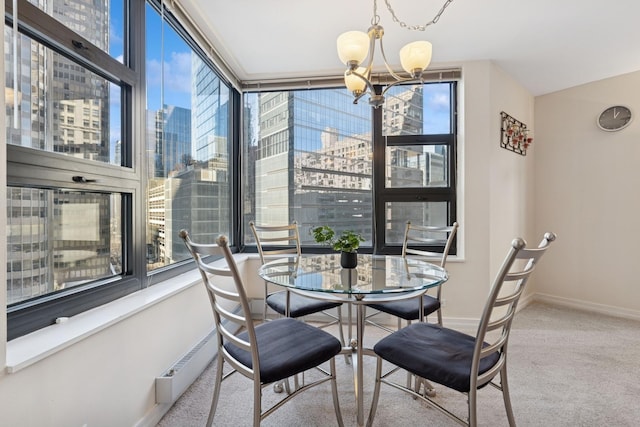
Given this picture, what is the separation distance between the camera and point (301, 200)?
3143 millimetres

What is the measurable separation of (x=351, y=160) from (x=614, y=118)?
8.60ft

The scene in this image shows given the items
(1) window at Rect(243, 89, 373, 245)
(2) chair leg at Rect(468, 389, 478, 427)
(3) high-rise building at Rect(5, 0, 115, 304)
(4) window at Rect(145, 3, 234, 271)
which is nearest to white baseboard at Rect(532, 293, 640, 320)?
(1) window at Rect(243, 89, 373, 245)

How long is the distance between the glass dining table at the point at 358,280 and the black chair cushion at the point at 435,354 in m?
0.19

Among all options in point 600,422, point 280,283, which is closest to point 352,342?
point 280,283

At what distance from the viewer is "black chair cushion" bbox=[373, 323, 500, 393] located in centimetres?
119

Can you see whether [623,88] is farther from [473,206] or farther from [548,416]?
[548,416]

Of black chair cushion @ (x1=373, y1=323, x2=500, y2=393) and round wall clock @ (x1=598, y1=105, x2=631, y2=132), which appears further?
round wall clock @ (x1=598, y1=105, x2=631, y2=132)

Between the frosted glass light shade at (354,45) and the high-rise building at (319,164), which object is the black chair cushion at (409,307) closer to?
the high-rise building at (319,164)

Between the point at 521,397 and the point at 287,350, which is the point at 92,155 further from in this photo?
the point at 521,397

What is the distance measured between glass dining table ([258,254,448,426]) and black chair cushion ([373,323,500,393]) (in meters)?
0.19

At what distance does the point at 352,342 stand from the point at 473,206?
163cm

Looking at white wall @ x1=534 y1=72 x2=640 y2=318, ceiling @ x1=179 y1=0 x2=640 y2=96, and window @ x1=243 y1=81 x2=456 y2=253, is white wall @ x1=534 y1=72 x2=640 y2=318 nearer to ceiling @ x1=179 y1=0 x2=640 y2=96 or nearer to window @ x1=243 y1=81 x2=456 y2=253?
ceiling @ x1=179 y1=0 x2=640 y2=96

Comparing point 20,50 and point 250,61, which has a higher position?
point 250,61

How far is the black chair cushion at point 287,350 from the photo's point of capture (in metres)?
1.22
